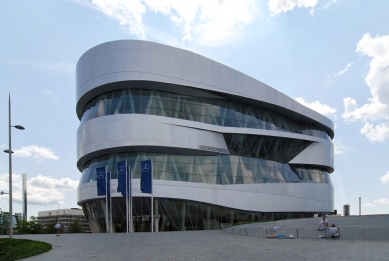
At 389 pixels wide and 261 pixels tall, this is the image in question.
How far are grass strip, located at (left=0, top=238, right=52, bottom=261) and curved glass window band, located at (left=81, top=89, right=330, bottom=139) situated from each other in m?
17.8

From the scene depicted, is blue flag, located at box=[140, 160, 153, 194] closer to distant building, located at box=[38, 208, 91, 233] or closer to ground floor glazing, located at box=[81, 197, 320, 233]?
ground floor glazing, located at box=[81, 197, 320, 233]

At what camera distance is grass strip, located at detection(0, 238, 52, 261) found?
63.4 feet

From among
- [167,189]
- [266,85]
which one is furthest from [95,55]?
[266,85]

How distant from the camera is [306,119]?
5269cm

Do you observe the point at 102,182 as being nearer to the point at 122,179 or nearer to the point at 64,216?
the point at 122,179

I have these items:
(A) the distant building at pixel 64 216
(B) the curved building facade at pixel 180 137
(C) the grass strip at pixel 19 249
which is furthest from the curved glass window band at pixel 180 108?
(A) the distant building at pixel 64 216

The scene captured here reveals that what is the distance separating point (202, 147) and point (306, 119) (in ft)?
59.1

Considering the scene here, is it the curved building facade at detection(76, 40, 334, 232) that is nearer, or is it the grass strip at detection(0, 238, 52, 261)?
the grass strip at detection(0, 238, 52, 261)

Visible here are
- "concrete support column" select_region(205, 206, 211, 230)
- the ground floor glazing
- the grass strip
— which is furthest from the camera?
"concrete support column" select_region(205, 206, 211, 230)

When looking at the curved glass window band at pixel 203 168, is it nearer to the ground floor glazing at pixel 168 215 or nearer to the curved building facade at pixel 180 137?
the curved building facade at pixel 180 137

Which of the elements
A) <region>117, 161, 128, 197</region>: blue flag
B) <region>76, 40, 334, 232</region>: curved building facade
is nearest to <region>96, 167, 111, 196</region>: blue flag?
<region>76, 40, 334, 232</region>: curved building facade

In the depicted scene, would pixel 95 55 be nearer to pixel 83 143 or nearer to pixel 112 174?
pixel 83 143

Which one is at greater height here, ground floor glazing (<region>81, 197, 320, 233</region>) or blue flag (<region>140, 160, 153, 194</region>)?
blue flag (<region>140, 160, 153, 194</region>)

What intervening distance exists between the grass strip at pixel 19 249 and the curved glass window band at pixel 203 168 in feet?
49.5
